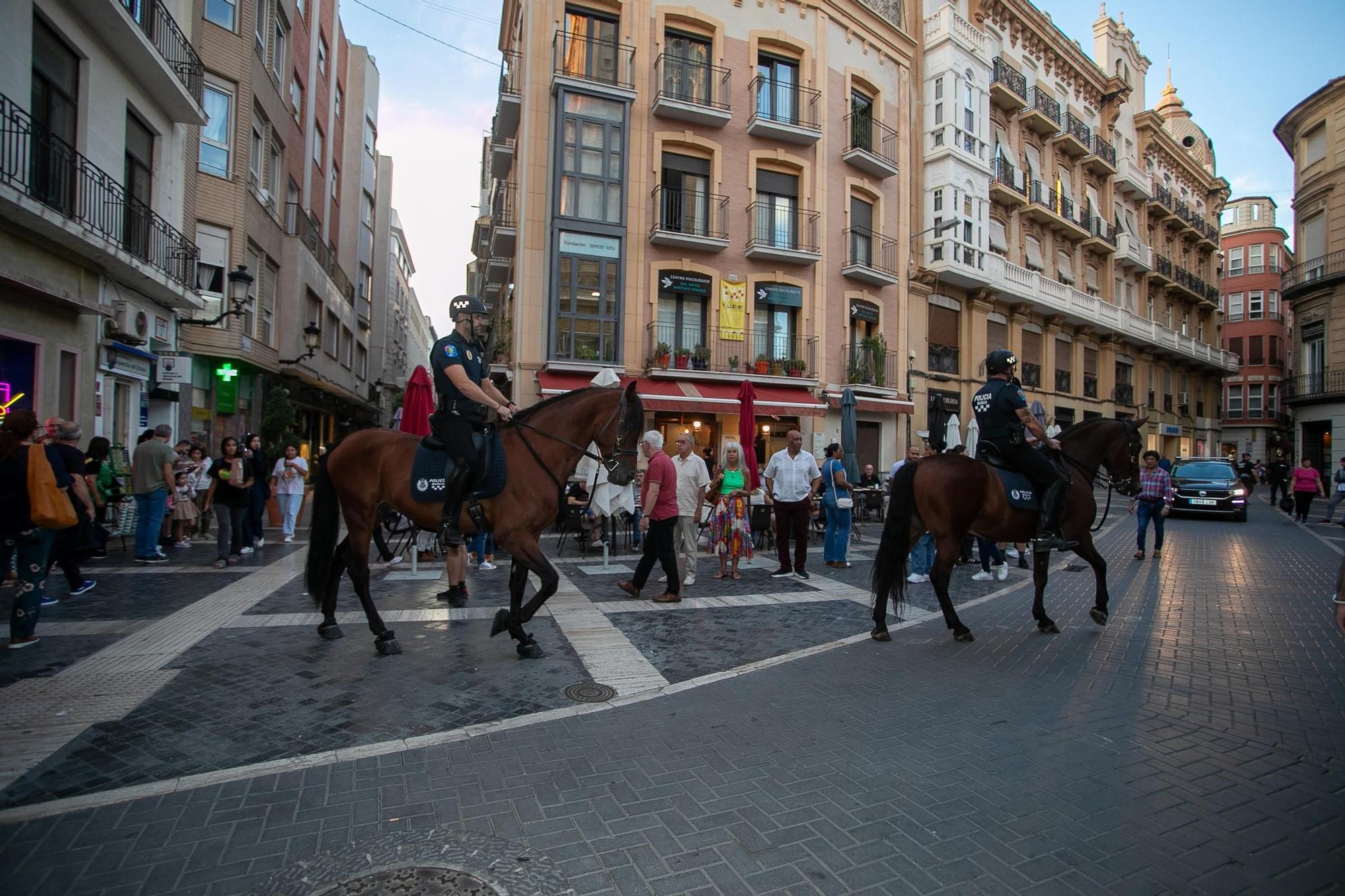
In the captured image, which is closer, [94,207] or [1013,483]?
[1013,483]

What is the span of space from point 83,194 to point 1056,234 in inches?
1378

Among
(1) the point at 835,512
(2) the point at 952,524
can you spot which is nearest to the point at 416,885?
(2) the point at 952,524

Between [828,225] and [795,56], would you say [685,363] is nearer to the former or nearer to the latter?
[828,225]

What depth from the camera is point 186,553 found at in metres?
10.8

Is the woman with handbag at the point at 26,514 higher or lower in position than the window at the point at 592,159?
lower

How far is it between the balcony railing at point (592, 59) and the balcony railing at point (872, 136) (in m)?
8.33

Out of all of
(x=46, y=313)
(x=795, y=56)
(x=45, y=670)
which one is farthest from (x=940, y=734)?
(x=795, y=56)

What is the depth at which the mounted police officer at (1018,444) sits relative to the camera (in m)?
6.53

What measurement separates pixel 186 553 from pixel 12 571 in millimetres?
2364

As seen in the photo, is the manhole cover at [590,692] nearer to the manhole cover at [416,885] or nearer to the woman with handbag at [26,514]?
the manhole cover at [416,885]

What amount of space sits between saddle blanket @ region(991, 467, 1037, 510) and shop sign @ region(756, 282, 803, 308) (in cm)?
1709

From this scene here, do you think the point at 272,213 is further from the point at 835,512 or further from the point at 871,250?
the point at 871,250

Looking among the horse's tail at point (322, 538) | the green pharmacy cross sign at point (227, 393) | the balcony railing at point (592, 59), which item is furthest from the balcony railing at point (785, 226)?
the horse's tail at point (322, 538)

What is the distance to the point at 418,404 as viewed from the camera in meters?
10.1
